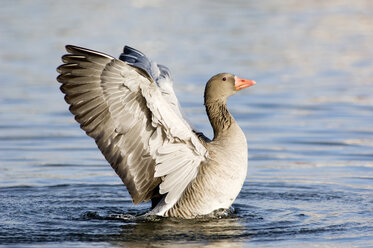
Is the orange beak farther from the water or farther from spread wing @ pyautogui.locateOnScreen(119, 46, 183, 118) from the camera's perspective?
the water

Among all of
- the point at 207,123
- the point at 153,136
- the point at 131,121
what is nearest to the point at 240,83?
the point at 153,136

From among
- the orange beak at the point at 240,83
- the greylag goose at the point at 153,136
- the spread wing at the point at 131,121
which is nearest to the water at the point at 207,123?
the greylag goose at the point at 153,136

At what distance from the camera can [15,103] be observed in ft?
54.5

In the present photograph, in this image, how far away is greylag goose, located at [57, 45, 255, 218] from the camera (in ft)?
28.0

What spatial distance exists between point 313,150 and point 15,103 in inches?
264

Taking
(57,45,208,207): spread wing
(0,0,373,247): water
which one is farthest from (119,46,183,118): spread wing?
(0,0,373,247): water

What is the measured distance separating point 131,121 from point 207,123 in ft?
21.1

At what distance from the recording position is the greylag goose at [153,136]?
8.54 m

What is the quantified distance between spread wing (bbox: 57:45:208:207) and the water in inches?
26.8

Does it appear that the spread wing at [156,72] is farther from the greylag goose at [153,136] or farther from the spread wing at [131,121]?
the spread wing at [131,121]

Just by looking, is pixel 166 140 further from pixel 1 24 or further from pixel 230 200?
pixel 1 24

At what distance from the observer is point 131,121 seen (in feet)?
29.0

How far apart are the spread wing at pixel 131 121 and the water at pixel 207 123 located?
0.68 m

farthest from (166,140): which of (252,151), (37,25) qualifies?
(37,25)
